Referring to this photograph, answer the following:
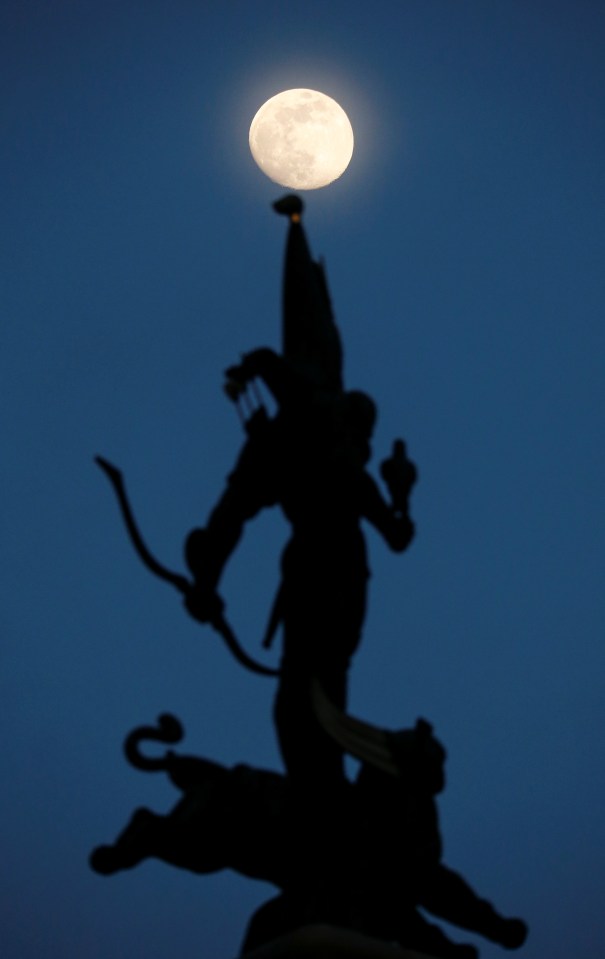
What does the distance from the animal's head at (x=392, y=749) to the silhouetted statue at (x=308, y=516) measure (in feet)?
0.66

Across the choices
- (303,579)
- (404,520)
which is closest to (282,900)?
(303,579)

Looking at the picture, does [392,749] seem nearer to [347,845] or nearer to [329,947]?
[347,845]

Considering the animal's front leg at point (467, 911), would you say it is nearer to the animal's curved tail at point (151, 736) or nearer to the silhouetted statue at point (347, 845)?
the silhouetted statue at point (347, 845)

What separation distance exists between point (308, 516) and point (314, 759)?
1553mm

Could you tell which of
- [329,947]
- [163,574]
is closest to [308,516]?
[163,574]

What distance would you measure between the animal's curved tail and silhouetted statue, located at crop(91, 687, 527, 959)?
326 millimetres

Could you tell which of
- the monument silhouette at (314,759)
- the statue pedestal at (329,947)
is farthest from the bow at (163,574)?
the statue pedestal at (329,947)

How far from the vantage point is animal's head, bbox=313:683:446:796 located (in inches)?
285

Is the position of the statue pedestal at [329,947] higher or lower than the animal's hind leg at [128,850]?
lower

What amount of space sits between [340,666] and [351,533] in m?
0.86

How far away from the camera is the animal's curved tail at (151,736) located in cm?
748

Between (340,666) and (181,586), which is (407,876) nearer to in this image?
(340,666)

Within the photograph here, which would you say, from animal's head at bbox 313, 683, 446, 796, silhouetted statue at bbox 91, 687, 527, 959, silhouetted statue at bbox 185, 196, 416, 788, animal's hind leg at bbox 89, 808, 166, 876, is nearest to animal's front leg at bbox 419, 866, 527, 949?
silhouetted statue at bbox 91, 687, 527, 959

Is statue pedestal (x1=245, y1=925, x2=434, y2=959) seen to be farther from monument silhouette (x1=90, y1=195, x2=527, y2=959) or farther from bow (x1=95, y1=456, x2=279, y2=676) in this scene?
bow (x1=95, y1=456, x2=279, y2=676)
